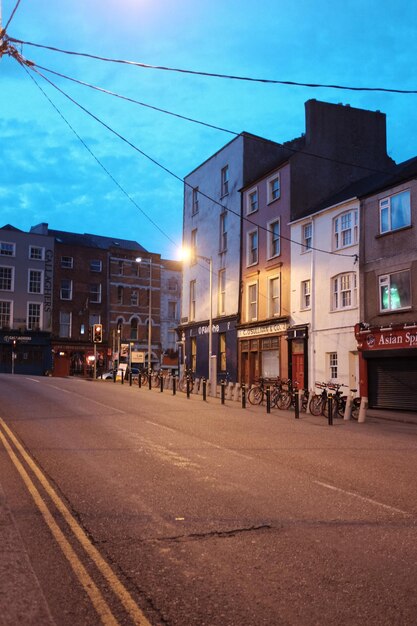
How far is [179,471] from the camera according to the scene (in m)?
9.05

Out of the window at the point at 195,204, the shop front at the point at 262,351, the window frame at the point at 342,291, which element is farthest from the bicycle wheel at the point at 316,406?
the window at the point at 195,204

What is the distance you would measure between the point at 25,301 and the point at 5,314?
8.41 ft

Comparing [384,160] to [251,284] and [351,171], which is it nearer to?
[351,171]

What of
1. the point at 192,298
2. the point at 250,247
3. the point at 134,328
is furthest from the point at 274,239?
the point at 134,328

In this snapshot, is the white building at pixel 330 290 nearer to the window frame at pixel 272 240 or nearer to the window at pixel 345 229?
the window at pixel 345 229

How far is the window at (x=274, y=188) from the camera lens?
34391 millimetres

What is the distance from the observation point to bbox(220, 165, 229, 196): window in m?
40.8

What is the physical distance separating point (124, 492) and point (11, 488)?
1487 mm

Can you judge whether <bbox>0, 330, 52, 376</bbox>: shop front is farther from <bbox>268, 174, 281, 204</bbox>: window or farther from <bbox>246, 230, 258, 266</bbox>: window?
<bbox>268, 174, 281, 204</bbox>: window

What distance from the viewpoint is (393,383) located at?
81.8 ft

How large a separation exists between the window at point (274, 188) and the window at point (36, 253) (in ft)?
121

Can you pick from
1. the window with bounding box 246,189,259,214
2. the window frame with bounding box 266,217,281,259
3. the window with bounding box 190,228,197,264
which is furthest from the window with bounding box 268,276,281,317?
the window with bounding box 190,228,197,264

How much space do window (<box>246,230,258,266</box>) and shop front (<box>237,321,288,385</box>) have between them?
4.06m

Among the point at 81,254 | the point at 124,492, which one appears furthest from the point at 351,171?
the point at 81,254
